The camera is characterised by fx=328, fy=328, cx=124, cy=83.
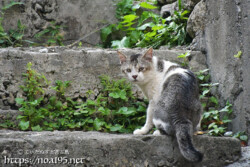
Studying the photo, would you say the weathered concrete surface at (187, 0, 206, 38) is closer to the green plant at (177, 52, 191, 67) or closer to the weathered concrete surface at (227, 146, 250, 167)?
the green plant at (177, 52, 191, 67)

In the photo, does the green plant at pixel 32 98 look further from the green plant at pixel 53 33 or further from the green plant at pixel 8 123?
the green plant at pixel 53 33

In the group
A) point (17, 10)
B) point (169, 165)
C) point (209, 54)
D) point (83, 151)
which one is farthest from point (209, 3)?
point (17, 10)

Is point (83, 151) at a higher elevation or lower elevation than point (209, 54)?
lower

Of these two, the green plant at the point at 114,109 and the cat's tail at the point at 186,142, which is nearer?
the cat's tail at the point at 186,142

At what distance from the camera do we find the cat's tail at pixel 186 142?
296cm

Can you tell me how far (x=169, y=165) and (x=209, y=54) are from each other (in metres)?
2.19

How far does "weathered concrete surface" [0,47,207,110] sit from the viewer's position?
14.8ft

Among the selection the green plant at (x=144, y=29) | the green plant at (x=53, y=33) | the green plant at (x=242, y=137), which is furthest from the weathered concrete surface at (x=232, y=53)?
the green plant at (x=53, y=33)

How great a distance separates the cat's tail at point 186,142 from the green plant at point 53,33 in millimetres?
4434

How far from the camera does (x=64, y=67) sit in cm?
475

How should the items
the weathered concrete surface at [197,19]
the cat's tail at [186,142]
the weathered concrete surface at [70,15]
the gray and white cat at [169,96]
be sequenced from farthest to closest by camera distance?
1. the weathered concrete surface at [70,15]
2. the weathered concrete surface at [197,19]
3. the gray and white cat at [169,96]
4. the cat's tail at [186,142]

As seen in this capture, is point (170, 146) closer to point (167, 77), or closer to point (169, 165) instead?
point (169, 165)

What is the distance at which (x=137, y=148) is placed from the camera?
126 inches

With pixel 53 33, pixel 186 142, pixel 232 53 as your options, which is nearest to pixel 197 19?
pixel 232 53
